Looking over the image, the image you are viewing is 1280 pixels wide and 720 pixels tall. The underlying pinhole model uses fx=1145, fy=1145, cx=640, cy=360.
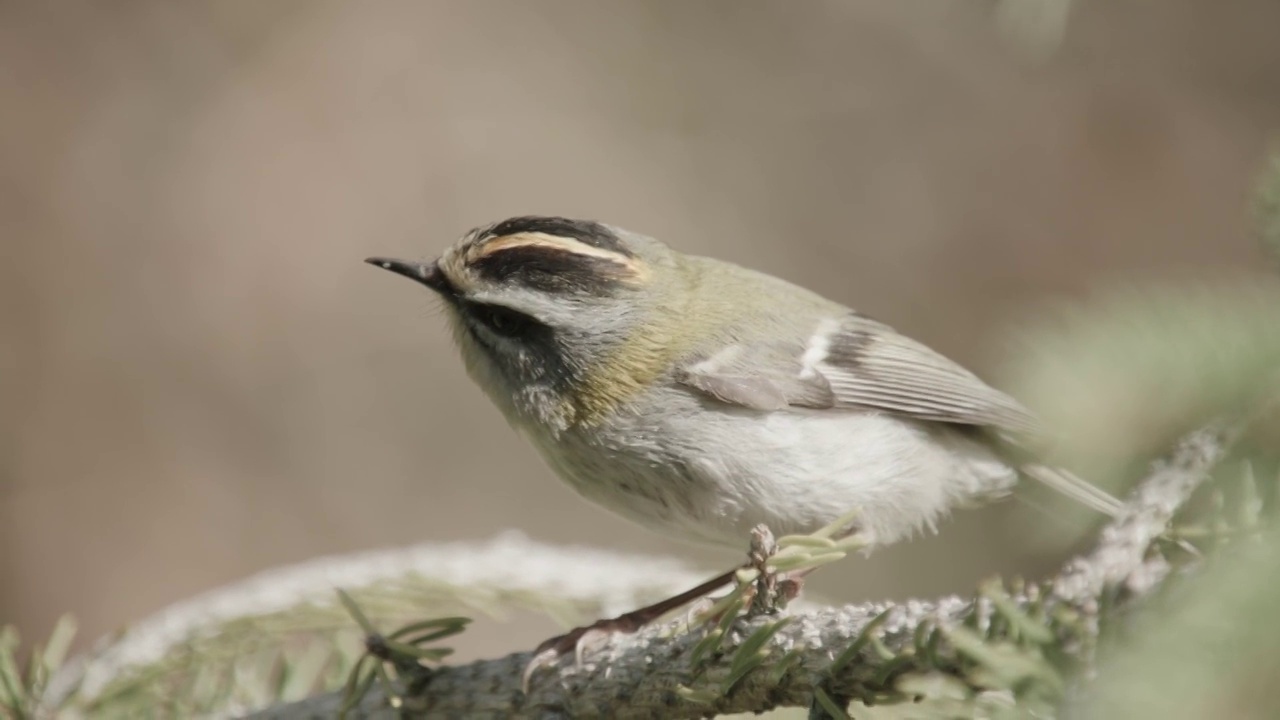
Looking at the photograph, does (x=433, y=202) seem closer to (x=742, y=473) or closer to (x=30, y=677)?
(x=742, y=473)

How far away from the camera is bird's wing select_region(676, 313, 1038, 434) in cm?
210

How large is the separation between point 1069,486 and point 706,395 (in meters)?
0.86

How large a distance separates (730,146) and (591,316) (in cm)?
264

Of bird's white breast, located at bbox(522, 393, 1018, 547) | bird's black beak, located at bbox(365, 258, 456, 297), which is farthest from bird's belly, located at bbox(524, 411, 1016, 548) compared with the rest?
bird's black beak, located at bbox(365, 258, 456, 297)

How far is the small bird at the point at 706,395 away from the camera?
1.98 m

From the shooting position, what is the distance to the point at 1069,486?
237 cm

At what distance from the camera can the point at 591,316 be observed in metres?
2.18

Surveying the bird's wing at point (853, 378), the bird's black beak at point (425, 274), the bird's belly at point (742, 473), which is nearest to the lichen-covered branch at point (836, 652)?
the bird's belly at point (742, 473)

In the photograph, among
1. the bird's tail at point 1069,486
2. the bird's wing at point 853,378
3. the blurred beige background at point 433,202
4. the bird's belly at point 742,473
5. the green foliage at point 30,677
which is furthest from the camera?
the blurred beige background at point 433,202

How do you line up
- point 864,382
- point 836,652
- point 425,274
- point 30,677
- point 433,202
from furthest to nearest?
point 433,202 → point 864,382 → point 425,274 → point 30,677 → point 836,652

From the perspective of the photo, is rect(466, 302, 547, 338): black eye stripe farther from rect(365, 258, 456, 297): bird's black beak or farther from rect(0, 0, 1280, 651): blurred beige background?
rect(0, 0, 1280, 651): blurred beige background

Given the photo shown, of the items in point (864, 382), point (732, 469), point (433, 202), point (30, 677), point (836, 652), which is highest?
point (433, 202)

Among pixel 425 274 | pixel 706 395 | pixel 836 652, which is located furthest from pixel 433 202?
pixel 836 652

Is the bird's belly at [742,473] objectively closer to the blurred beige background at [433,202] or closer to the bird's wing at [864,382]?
the bird's wing at [864,382]
